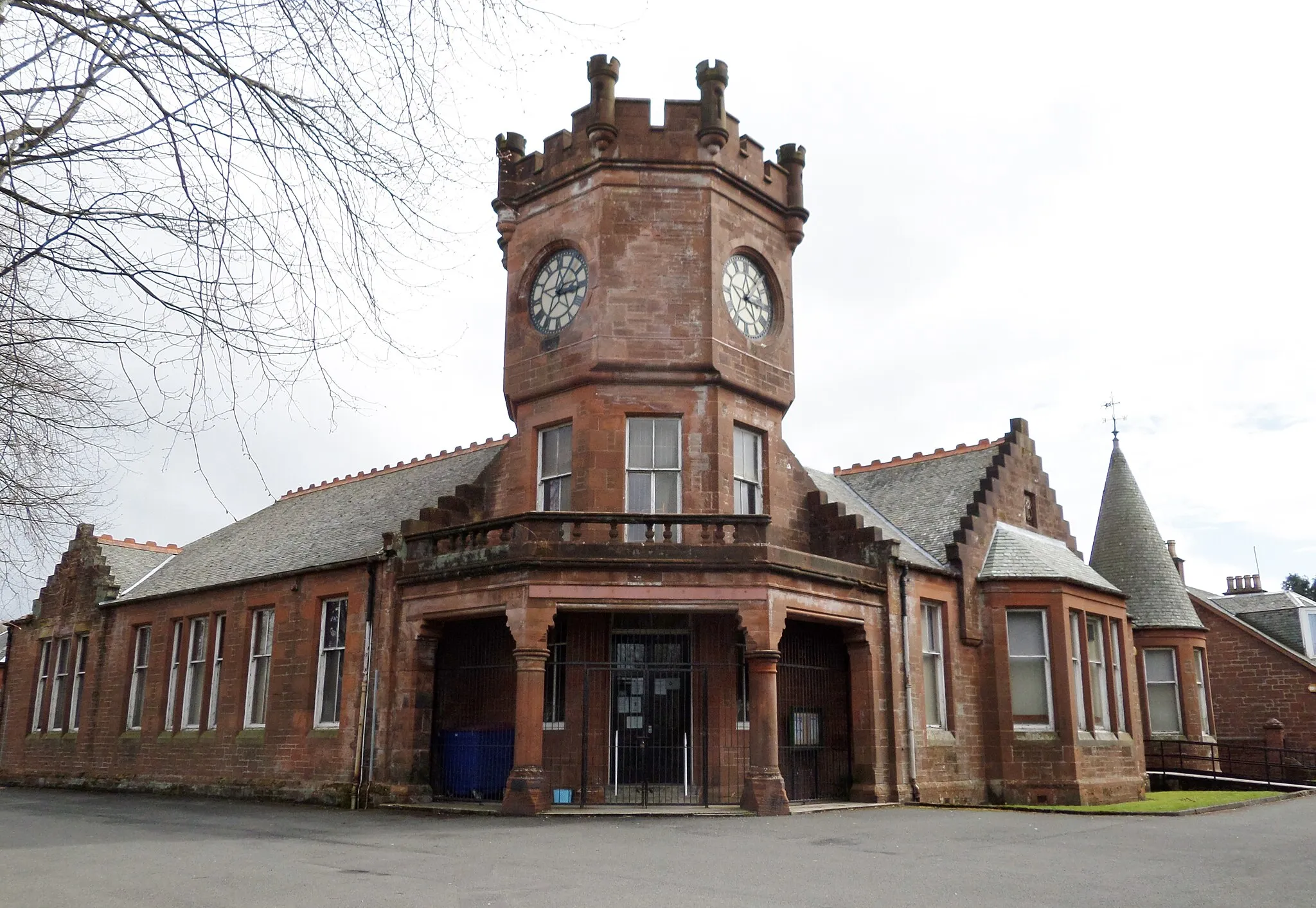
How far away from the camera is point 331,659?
72.8 ft

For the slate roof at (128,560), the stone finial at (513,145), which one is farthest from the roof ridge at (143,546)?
the stone finial at (513,145)

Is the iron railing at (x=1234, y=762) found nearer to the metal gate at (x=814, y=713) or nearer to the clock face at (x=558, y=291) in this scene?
the metal gate at (x=814, y=713)

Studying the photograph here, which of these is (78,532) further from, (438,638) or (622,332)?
(622,332)

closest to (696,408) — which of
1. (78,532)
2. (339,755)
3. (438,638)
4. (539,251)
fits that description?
(539,251)

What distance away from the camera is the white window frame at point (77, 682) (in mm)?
29016

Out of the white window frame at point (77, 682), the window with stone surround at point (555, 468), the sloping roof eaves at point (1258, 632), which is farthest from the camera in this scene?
the sloping roof eaves at point (1258, 632)

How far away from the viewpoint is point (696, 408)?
65.5 feet

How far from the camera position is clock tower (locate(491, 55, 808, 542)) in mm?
19859

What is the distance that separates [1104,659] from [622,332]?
43.8ft

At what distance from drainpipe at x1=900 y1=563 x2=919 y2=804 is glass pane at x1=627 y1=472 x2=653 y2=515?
5.20 metres

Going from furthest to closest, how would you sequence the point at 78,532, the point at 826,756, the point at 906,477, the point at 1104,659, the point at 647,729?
the point at 78,532, the point at 906,477, the point at 1104,659, the point at 826,756, the point at 647,729

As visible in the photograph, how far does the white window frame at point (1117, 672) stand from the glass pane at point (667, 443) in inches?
451

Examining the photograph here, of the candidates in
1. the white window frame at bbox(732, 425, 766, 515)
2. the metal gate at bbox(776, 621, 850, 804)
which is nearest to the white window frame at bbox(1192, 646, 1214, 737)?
the metal gate at bbox(776, 621, 850, 804)

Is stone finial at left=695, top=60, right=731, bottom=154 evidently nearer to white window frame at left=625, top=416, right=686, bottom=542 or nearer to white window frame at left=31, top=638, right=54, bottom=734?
white window frame at left=625, top=416, right=686, bottom=542
